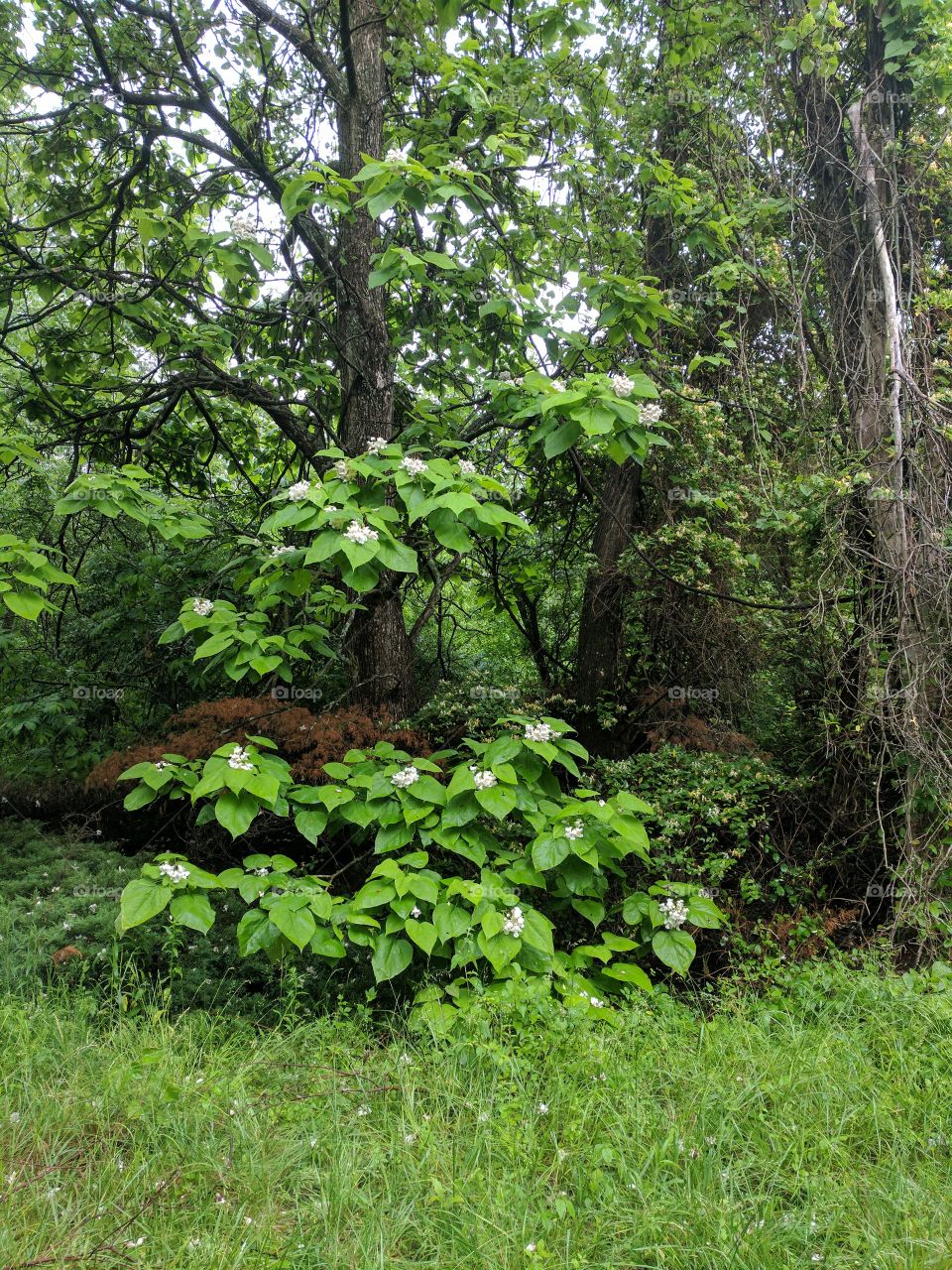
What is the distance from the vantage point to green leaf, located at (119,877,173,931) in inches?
107

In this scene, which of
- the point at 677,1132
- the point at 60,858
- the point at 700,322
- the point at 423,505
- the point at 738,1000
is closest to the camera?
the point at 677,1132

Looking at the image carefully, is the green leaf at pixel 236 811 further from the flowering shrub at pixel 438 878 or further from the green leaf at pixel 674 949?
the green leaf at pixel 674 949

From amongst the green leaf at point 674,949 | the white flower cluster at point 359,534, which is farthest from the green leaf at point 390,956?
the white flower cluster at point 359,534

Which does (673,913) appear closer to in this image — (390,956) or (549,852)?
(549,852)

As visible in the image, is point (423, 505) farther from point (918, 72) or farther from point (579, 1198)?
point (918, 72)

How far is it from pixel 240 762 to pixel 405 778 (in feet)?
2.14

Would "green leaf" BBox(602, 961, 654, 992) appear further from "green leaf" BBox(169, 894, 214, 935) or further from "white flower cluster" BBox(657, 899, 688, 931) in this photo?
"green leaf" BBox(169, 894, 214, 935)

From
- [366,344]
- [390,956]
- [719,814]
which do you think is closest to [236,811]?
Result: [390,956]

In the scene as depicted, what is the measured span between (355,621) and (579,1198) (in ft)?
10.5

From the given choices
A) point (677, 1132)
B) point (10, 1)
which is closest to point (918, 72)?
point (677, 1132)

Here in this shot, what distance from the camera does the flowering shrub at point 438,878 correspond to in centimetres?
293

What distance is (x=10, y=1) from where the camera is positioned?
15.3 feet
